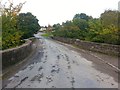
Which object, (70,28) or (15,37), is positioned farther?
(70,28)

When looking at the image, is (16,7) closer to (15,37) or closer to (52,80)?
(15,37)

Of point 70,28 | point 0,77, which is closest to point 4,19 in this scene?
point 0,77

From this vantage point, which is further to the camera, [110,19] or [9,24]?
[110,19]

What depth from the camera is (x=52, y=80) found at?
11227 mm

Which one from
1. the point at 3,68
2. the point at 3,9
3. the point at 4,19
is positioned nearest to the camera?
the point at 3,68

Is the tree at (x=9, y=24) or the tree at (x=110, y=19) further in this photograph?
the tree at (x=110, y=19)

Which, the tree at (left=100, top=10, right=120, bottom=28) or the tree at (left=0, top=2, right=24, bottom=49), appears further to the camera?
the tree at (left=100, top=10, right=120, bottom=28)

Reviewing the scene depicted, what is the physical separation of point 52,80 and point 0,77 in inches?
92.1

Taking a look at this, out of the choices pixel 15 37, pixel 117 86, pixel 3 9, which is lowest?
pixel 117 86

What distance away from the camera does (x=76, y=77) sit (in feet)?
39.8

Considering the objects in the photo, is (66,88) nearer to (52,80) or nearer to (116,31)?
(52,80)

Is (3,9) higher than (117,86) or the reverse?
higher

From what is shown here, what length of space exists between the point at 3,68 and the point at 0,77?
6.40 feet

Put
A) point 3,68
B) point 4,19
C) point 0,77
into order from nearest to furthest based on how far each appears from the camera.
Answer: point 0,77
point 3,68
point 4,19
